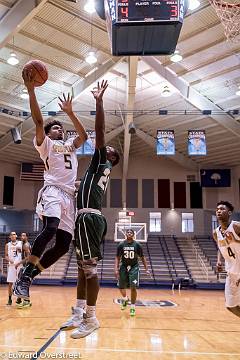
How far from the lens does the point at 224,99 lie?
17828 mm

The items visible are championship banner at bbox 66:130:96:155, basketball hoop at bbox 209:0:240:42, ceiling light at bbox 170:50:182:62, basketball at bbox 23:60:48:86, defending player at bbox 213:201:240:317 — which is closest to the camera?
basketball at bbox 23:60:48:86

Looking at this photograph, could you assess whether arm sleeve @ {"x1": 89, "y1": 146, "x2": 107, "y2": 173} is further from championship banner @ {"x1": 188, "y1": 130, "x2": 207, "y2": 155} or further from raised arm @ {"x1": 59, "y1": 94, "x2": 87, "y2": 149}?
championship banner @ {"x1": 188, "y1": 130, "x2": 207, "y2": 155}

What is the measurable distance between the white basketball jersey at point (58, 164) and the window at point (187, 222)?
77.3ft

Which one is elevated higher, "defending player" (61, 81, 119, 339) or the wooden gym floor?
"defending player" (61, 81, 119, 339)

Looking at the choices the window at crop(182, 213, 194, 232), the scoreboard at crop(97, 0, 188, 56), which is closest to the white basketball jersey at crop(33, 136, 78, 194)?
the scoreboard at crop(97, 0, 188, 56)

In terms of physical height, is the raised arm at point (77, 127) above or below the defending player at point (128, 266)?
above

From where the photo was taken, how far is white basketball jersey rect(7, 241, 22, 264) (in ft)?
39.0

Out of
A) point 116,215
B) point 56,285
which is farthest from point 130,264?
point 116,215

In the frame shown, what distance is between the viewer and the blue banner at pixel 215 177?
26422 millimetres

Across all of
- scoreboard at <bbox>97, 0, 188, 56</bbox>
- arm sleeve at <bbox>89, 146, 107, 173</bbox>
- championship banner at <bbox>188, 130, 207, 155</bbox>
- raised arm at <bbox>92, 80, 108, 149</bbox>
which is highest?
championship banner at <bbox>188, 130, 207, 155</bbox>

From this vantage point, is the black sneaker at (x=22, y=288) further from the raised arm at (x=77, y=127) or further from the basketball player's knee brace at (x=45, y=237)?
the raised arm at (x=77, y=127)

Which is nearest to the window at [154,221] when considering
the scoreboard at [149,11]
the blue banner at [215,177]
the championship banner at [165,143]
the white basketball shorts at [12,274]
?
the blue banner at [215,177]

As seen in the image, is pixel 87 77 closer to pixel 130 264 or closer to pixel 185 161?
pixel 130 264

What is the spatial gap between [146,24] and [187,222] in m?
22.3
